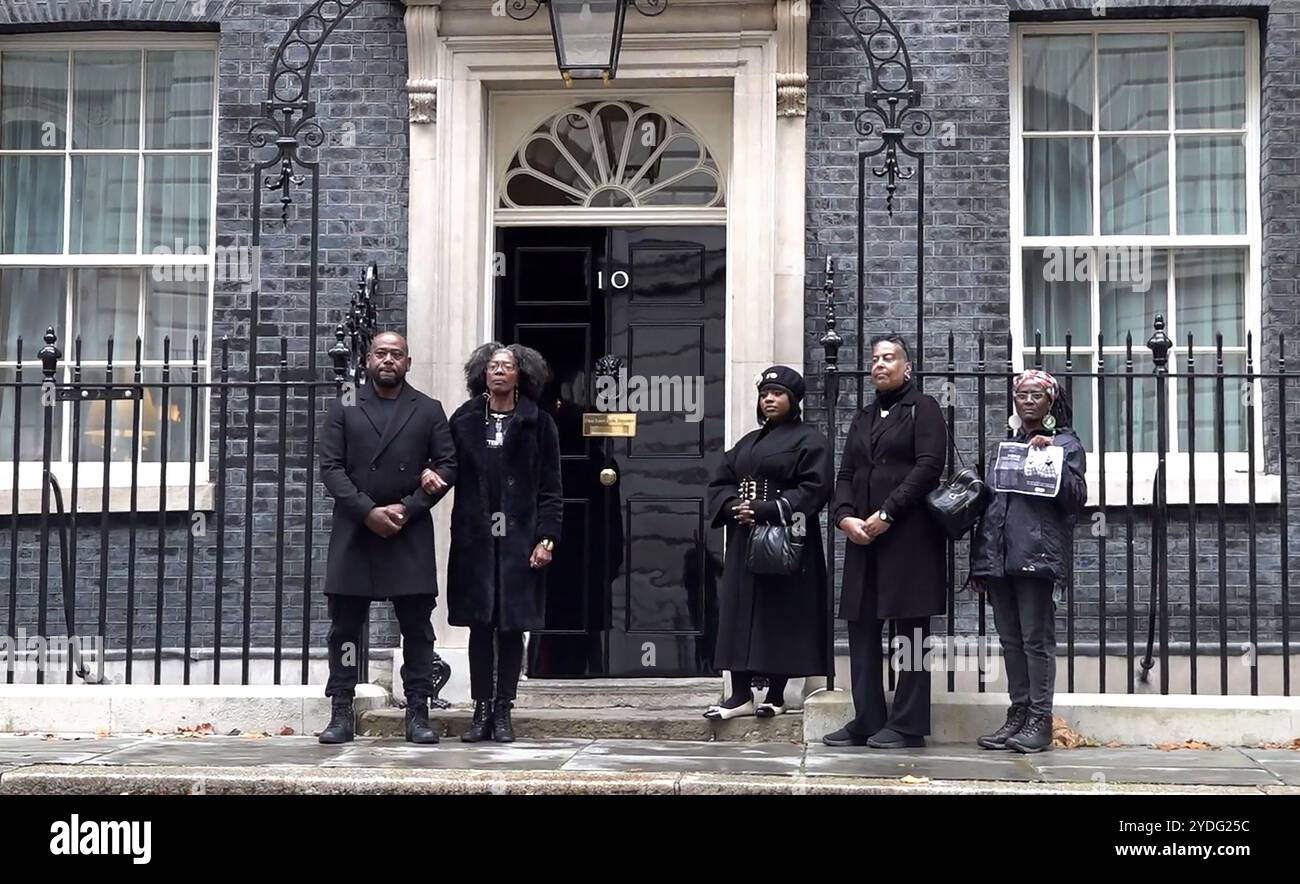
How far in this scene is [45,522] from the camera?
30.8 ft

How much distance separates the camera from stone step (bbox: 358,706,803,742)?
9.22 metres

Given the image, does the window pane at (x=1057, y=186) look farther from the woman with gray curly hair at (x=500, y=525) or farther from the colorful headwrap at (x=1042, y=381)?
the woman with gray curly hair at (x=500, y=525)

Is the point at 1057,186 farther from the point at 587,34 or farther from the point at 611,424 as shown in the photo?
the point at 587,34

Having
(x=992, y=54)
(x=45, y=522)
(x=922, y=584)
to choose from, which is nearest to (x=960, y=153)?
(x=992, y=54)

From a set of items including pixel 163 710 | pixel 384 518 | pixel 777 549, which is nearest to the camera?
pixel 384 518

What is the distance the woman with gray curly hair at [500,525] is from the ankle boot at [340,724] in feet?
1.84

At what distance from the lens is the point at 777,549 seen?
8805 millimetres

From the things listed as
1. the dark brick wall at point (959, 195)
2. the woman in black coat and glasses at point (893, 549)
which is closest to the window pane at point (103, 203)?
the dark brick wall at point (959, 195)

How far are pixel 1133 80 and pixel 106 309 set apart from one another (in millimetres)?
6207

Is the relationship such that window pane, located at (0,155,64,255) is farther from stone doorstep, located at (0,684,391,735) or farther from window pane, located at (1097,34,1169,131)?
window pane, located at (1097,34,1169,131)

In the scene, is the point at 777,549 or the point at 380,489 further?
the point at 777,549

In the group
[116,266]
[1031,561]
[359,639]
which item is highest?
[116,266]

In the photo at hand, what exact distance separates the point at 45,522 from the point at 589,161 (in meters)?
3.72

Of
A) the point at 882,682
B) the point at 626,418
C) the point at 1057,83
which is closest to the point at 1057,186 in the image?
the point at 1057,83
